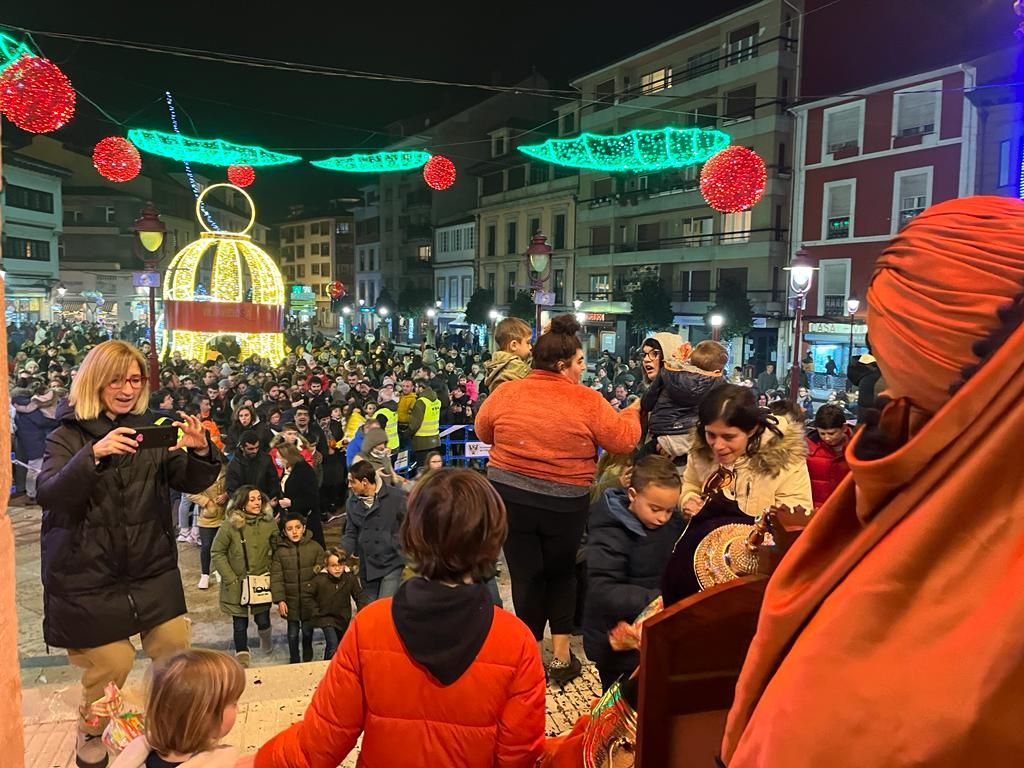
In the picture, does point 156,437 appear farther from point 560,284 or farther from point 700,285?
point 560,284

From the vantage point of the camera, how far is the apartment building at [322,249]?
61.8 meters

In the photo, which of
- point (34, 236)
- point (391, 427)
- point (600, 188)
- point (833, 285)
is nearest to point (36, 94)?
point (391, 427)

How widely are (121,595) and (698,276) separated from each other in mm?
27665

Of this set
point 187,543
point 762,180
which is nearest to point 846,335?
point 762,180

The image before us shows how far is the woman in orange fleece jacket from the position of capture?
320 centimetres

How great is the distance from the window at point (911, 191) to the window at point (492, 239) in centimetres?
2281

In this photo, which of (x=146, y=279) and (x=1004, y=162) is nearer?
(x=146, y=279)

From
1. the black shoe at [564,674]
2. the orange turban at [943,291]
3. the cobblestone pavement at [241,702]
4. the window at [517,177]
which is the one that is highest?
the window at [517,177]

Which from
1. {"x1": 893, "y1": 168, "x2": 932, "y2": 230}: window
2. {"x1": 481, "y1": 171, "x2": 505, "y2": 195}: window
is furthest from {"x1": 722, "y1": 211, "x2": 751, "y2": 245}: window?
{"x1": 481, "y1": 171, "x2": 505, "y2": 195}: window

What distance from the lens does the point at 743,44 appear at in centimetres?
2545

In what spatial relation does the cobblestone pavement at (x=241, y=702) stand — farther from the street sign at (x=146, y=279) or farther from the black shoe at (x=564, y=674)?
the street sign at (x=146, y=279)

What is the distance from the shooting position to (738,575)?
5.15 feet

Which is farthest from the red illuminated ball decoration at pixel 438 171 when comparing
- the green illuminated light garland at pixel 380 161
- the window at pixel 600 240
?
the window at pixel 600 240

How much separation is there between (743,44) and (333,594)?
1074 inches
